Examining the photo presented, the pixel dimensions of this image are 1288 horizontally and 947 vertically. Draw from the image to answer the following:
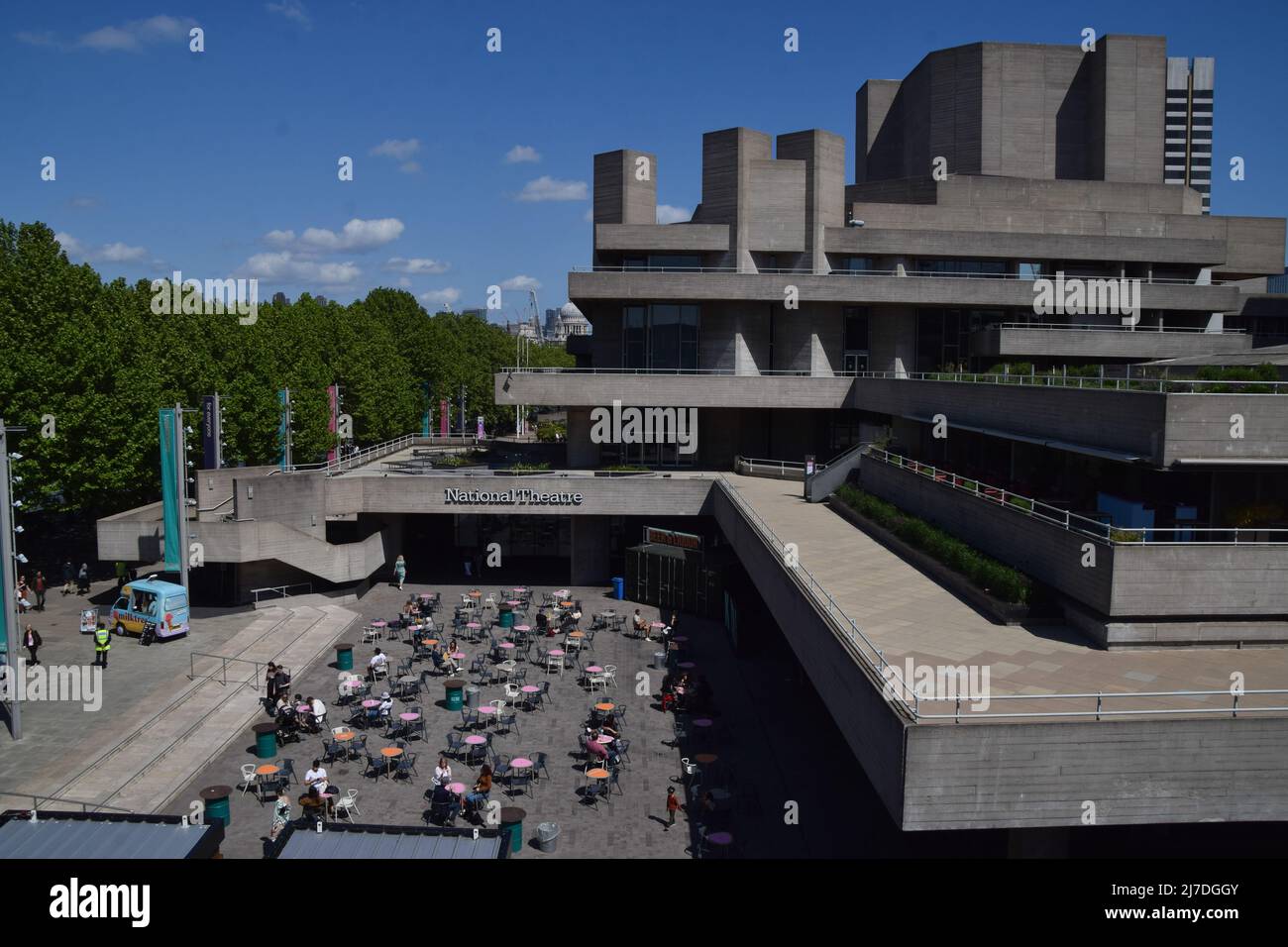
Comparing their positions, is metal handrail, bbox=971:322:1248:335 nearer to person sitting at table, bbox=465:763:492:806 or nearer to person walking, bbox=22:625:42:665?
person sitting at table, bbox=465:763:492:806

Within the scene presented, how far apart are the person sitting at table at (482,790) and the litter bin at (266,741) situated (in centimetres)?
571

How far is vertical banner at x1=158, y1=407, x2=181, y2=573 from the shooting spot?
3278 centimetres

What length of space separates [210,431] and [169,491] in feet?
16.0

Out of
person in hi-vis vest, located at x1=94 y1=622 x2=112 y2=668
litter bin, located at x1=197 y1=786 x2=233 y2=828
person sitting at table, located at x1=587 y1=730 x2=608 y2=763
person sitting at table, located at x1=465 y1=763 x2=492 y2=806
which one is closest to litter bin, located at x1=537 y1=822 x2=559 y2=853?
person sitting at table, located at x1=465 y1=763 x2=492 y2=806

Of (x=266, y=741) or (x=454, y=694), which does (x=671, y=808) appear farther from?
(x=266, y=741)

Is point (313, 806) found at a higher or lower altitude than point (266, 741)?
lower

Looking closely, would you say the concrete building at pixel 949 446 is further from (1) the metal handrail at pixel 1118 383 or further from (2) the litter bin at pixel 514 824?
(2) the litter bin at pixel 514 824

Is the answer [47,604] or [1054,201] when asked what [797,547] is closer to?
[47,604]

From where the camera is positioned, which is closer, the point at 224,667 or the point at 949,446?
the point at 224,667

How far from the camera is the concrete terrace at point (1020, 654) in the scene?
15.4 meters

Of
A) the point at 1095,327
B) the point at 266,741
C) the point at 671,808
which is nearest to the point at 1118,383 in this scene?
the point at 671,808

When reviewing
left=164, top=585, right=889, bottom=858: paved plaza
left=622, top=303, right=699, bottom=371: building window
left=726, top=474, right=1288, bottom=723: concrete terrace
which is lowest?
left=164, top=585, right=889, bottom=858: paved plaza

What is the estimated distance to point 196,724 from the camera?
2511cm

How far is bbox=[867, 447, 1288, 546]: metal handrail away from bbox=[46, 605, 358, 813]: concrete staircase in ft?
62.7
